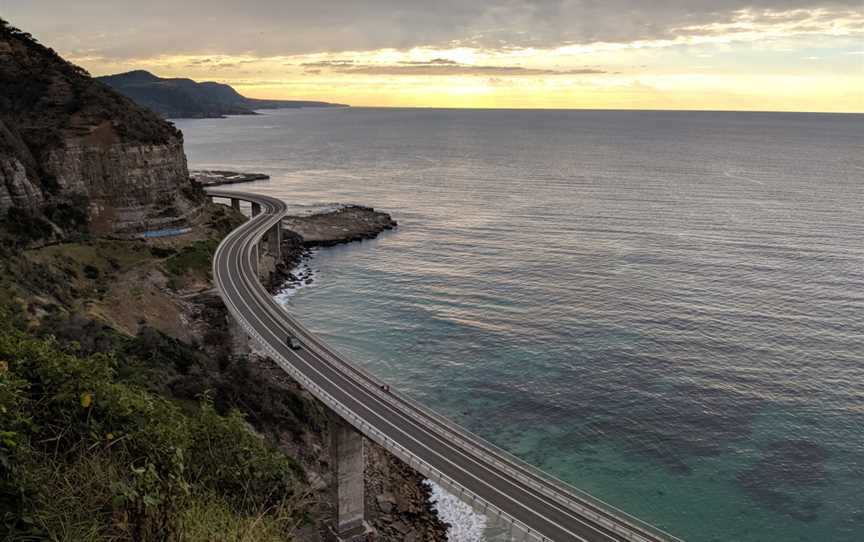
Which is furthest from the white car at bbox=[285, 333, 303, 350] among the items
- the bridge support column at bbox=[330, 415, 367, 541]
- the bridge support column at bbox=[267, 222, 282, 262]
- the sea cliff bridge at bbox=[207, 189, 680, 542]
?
the bridge support column at bbox=[267, 222, 282, 262]

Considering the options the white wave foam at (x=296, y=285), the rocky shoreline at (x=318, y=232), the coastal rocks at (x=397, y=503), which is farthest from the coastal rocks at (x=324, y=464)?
the rocky shoreline at (x=318, y=232)

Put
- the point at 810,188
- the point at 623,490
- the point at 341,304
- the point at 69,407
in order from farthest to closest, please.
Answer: the point at 810,188 < the point at 341,304 < the point at 623,490 < the point at 69,407

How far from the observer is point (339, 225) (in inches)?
5635

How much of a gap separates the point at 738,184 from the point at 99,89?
Answer: 553 ft

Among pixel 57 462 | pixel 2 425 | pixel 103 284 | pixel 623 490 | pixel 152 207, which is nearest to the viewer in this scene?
pixel 2 425

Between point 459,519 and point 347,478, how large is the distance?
32.4 ft

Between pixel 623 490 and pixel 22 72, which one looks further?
pixel 22 72

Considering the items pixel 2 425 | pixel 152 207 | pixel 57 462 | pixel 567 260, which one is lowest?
pixel 567 260

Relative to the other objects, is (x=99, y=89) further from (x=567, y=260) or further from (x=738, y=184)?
(x=738, y=184)

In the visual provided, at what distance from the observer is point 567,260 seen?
352 ft

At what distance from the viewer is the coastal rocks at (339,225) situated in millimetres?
134750

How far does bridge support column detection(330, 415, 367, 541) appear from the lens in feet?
148

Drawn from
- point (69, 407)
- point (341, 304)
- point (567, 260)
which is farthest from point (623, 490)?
point (567, 260)

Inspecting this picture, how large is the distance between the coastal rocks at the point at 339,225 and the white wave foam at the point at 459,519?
88.8 meters
